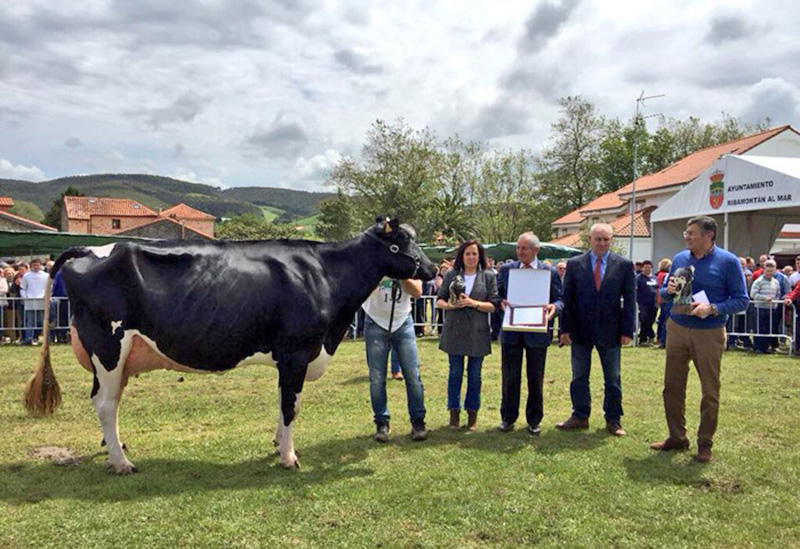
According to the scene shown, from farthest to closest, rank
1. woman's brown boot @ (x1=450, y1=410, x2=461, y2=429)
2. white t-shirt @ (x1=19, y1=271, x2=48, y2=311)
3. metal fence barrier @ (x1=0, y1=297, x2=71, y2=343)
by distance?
white t-shirt @ (x1=19, y1=271, x2=48, y2=311) < metal fence barrier @ (x1=0, y1=297, x2=71, y2=343) < woman's brown boot @ (x1=450, y1=410, x2=461, y2=429)

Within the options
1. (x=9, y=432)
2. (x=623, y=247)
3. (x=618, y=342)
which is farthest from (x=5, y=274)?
(x=623, y=247)

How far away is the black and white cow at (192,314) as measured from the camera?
5547 millimetres

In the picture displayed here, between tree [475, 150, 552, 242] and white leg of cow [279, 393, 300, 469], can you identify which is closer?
white leg of cow [279, 393, 300, 469]

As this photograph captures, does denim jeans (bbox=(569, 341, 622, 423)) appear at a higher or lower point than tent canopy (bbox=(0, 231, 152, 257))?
lower

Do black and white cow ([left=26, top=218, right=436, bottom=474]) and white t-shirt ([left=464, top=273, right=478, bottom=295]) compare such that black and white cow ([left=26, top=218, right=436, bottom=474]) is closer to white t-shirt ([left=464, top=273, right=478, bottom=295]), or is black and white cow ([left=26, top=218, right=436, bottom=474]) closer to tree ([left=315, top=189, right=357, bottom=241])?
white t-shirt ([left=464, top=273, right=478, bottom=295])

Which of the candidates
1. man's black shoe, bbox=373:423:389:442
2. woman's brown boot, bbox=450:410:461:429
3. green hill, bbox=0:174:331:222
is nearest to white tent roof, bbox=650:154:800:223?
woman's brown boot, bbox=450:410:461:429

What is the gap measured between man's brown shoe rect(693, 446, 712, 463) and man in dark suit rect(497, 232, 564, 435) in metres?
1.62

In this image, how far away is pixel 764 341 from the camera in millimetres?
Result: 13953

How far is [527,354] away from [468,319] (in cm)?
76

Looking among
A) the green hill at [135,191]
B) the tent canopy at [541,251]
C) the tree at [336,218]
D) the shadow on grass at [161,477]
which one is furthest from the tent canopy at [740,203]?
the green hill at [135,191]

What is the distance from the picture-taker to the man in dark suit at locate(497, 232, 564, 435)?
685 cm

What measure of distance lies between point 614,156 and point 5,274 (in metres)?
55.9

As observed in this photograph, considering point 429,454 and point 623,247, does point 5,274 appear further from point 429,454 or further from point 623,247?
point 623,247

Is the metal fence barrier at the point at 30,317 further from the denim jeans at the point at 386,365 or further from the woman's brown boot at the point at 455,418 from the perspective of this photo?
the woman's brown boot at the point at 455,418
